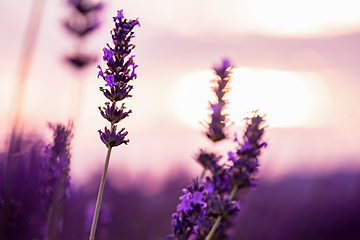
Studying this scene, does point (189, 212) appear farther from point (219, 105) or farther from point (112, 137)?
point (219, 105)

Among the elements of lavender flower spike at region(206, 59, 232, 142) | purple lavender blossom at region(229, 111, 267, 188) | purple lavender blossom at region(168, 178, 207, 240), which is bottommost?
purple lavender blossom at region(168, 178, 207, 240)

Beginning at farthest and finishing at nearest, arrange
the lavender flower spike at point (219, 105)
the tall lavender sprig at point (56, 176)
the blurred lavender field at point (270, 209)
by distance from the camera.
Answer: the blurred lavender field at point (270, 209), the lavender flower spike at point (219, 105), the tall lavender sprig at point (56, 176)

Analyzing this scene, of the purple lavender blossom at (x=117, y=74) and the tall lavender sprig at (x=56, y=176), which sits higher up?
the purple lavender blossom at (x=117, y=74)

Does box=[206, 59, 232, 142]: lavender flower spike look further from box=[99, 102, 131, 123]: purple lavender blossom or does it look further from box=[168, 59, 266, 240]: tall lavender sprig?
box=[99, 102, 131, 123]: purple lavender blossom

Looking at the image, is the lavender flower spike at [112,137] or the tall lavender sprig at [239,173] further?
the tall lavender sprig at [239,173]

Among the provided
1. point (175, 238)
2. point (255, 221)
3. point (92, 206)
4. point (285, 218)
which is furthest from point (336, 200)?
point (175, 238)

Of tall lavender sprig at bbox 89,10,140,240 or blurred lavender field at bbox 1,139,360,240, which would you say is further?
blurred lavender field at bbox 1,139,360,240

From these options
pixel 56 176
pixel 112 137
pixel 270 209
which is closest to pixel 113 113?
pixel 112 137

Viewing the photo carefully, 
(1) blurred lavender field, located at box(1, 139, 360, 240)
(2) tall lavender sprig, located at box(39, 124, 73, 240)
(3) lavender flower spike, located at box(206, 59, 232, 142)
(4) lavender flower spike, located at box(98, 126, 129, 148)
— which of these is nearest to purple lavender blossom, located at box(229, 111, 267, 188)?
(3) lavender flower spike, located at box(206, 59, 232, 142)

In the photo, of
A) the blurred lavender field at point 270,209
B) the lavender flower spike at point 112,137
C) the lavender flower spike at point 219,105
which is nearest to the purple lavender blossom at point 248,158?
the lavender flower spike at point 219,105

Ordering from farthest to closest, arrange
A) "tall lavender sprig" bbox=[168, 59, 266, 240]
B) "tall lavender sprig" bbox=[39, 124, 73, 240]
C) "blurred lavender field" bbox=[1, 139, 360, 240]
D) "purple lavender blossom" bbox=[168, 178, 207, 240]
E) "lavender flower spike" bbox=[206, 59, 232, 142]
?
"blurred lavender field" bbox=[1, 139, 360, 240] < "lavender flower spike" bbox=[206, 59, 232, 142] < "tall lavender sprig" bbox=[168, 59, 266, 240] < "tall lavender sprig" bbox=[39, 124, 73, 240] < "purple lavender blossom" bbox=[168, 178, 207, 240]

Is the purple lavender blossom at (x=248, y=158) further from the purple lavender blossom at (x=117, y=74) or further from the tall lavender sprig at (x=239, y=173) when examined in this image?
the purple lavender blossom at (x=117, y=74)

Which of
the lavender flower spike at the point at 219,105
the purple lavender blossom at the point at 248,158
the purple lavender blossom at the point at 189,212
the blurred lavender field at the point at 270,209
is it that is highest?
the lavender flower spike at the point at 219,105

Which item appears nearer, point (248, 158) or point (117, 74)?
point (117, 74)
